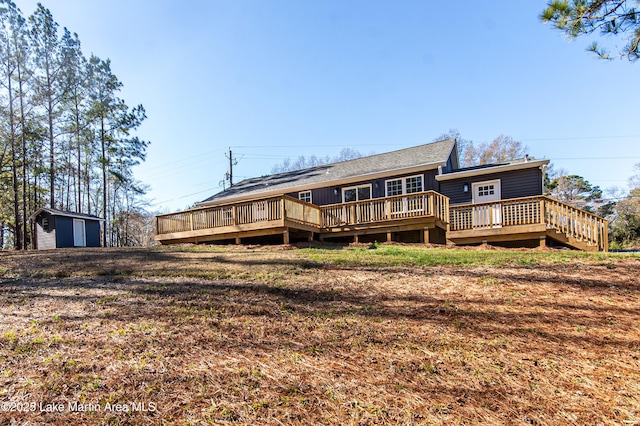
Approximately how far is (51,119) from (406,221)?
72.9 ft

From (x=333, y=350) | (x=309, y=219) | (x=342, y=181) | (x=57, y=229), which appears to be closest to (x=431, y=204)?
(x=309, y=219)

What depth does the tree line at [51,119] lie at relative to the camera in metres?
17.9

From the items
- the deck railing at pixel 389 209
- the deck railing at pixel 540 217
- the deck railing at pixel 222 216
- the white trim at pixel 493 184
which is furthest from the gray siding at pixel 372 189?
the deck railing at pixel 222 216

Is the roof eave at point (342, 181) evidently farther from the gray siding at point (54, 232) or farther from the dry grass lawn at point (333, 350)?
the dry grass lawn at point (333, 350)

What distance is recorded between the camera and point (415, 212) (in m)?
11.7

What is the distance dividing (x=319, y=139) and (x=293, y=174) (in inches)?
381

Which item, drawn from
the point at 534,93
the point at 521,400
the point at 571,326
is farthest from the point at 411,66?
the point at 521,400

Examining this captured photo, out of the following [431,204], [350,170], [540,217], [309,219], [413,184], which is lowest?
[540,217]

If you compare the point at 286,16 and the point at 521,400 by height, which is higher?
the point at 286,16

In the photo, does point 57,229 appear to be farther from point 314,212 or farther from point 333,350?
point 333,350

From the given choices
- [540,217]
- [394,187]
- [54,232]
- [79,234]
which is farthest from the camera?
[79,234]

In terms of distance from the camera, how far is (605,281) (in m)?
4.66

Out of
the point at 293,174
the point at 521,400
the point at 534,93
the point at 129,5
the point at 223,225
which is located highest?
the point at 129,5

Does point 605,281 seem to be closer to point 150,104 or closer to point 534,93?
point 534,93
